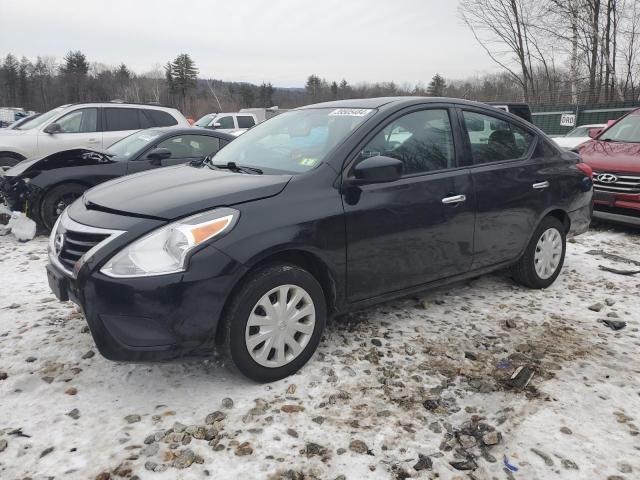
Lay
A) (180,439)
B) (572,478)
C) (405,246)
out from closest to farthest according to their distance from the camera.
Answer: (572,478)
(180,439)
(405,246)

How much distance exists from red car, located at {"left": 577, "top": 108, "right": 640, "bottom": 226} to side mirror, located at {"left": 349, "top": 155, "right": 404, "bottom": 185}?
4.84 meters

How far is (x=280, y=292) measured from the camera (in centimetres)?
285

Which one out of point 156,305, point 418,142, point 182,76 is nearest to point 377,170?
point 418,142

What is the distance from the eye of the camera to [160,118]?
30.5 ft

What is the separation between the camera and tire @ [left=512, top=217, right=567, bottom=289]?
448 centimetres

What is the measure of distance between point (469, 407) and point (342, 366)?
82 centimetres

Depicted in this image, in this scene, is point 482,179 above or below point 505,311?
above

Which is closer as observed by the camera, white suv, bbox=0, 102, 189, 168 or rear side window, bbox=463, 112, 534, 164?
rear side window, bbox=463, 112, 534, 164

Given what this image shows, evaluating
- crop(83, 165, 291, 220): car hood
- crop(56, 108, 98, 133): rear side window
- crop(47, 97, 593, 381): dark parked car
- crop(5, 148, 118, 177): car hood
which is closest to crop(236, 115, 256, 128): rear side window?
crop(56, 108, 98, 133): rear side window

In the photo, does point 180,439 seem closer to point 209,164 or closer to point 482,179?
point 209,164

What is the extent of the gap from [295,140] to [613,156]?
212 inches

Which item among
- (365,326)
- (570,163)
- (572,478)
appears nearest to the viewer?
(572,478)

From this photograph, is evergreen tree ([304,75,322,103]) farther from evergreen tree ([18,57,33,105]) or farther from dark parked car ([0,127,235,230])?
dark parked car ([0,127,235,230])

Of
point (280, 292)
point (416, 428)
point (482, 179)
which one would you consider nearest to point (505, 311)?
point (482, 179)
